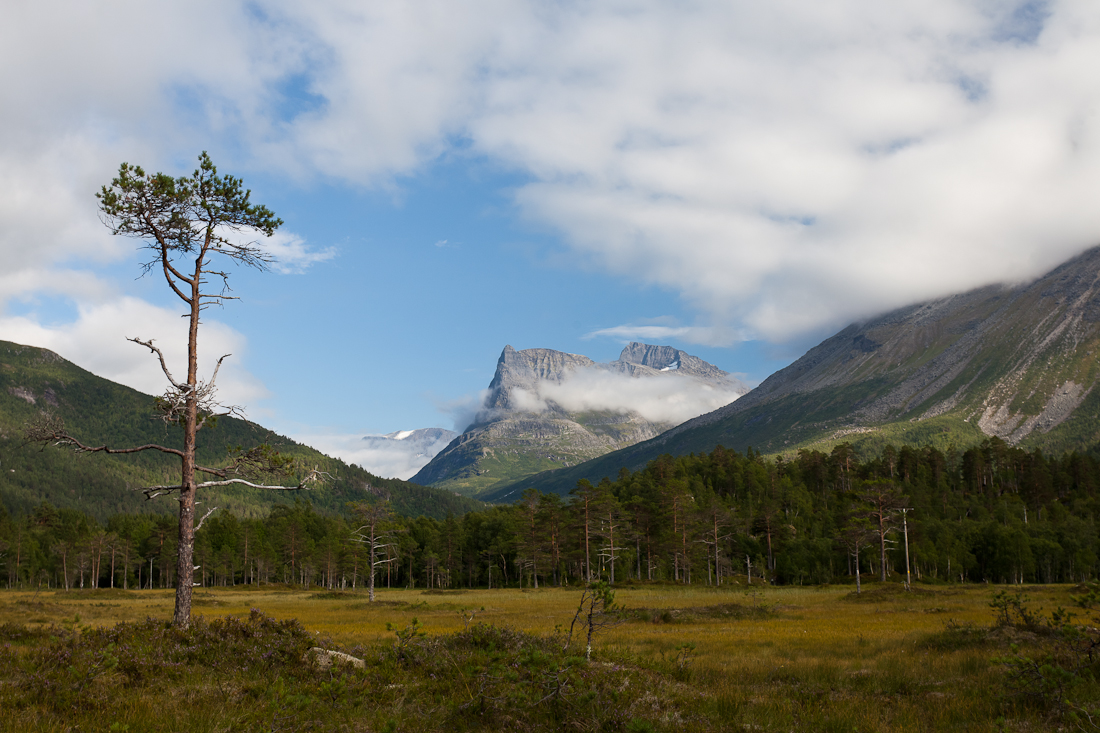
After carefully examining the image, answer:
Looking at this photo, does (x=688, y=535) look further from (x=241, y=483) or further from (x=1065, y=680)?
(x=241, y=483)

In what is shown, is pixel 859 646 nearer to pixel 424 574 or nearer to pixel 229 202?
pixel 229 202

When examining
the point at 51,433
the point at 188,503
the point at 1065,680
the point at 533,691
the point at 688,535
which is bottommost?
the point at 688,535

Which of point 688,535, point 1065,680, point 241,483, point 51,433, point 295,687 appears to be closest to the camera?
point 295,687

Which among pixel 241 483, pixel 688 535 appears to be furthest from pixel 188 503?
pixel 688 535

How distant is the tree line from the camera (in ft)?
281

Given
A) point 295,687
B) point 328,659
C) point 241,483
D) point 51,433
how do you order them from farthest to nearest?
point 241,483 → point 51,433 → point 328,659 → point 295,687

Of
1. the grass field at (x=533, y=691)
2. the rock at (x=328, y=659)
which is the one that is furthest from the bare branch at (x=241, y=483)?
the rock at (x=328, y=659)

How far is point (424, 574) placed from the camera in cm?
12225

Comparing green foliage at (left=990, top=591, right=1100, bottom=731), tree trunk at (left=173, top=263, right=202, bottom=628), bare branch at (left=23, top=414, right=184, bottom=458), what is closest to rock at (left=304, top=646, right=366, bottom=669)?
tree trunk at (left=173, top=263, right=202, bottom=628)

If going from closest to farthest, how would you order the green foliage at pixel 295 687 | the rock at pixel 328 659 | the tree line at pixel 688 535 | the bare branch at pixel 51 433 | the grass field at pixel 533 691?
the green foliage at pixel 295 687
the grass field at pixel 533 691
the rock at pixel 328 659
the bare branch at pixel 51 433
the tree line at pixel 688 535

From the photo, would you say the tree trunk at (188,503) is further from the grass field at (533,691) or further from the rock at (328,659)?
the rock at (328,659)

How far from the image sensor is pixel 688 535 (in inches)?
3556

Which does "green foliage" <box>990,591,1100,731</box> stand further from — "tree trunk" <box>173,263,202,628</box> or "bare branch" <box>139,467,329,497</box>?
"tree trunk" <box>173,263,202,628</box>

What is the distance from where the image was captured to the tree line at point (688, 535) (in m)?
85.8
